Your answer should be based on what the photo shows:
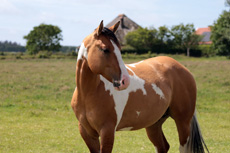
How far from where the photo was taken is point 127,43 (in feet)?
207

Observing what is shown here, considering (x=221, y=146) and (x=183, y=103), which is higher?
(x=183, y=103)

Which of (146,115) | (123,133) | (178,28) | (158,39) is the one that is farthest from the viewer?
(178,28)

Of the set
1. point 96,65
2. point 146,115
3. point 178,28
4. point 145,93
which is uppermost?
point 178,28

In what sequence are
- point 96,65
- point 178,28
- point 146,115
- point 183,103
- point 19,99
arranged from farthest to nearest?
point 178,28 → point 19,99 → point 183,103 → point 146,115 → point 96,65

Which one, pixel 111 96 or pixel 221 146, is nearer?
pixel 111 96

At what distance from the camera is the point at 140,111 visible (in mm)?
4145

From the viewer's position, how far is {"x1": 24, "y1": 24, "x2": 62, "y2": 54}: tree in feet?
233

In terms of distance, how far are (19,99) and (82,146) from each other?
23.5ft

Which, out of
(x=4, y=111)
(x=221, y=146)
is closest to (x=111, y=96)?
(x=221, y=146)

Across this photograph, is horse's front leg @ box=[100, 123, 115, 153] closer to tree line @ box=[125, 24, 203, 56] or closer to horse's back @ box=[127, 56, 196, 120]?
horse's back @ box=[127, 56, 196, 120]

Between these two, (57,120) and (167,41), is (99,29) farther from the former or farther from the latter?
(167,41)

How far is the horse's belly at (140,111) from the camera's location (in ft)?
13.2

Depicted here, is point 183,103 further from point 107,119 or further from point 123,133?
point 123,133

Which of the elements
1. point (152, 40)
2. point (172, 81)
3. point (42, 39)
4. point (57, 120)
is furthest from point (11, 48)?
point (172, 81)
